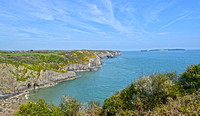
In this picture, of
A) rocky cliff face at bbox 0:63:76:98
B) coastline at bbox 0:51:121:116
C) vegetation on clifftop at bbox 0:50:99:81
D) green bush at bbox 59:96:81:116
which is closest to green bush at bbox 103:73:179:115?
green bush at bbox 59:96:81:116

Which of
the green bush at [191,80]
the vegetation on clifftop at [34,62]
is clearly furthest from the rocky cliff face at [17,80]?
the green bush at [191,80]

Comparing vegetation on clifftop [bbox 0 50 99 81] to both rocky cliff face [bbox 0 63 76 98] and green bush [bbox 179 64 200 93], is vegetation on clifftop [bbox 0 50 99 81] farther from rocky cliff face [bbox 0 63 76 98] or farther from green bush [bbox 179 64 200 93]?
green bush [bbox 179 64 200 93]

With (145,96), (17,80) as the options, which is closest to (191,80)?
(145,96)

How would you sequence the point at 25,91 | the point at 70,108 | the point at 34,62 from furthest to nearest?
the point at 34,62
the point at 25,91
the point at 70,108

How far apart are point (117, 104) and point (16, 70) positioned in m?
45.2

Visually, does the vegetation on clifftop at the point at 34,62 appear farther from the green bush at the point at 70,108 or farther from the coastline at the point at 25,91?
the green bush at the point at 70,108

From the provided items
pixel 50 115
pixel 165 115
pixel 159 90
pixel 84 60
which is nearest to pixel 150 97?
pixel 159 90

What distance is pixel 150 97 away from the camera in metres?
12.6

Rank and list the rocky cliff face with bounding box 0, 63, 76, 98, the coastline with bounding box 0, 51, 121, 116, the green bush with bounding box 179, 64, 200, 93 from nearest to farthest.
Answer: the green bush with bounding box 179, 64, 200, 93
the coastline with bounding box 0, 51, 121, 116
the rocky cliff face with bounding box 0, 63, 76, 98

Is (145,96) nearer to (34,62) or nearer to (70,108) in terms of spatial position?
(70,108)

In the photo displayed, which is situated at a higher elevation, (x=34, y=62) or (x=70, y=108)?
(x=34, y=62)

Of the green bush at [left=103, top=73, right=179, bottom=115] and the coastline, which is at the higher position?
the green bush at [left=103, top=73, right=179, bottom=115]

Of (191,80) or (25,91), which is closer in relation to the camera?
(191,80)

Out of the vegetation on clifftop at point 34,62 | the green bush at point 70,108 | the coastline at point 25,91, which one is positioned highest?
the vegetation on clifftop at point 34,62
